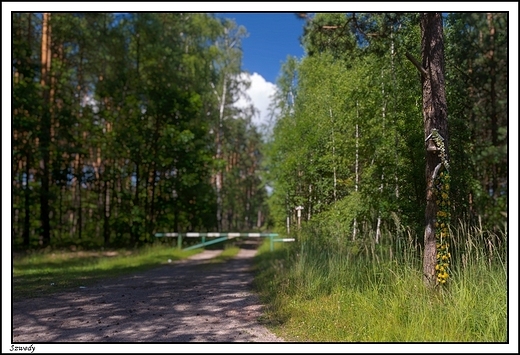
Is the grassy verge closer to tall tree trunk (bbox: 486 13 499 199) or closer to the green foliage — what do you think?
the green foliage

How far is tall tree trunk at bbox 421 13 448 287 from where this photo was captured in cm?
493

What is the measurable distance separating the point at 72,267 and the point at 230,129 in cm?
1032

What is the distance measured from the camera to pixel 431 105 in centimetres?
502

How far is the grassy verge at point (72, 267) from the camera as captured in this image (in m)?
7.75

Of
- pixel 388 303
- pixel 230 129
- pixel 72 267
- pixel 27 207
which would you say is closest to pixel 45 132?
pixel 27 207

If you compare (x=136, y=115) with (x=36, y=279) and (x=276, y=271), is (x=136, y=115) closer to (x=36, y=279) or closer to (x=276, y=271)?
(x=36, y=279)

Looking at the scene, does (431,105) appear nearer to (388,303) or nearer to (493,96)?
(493,96)

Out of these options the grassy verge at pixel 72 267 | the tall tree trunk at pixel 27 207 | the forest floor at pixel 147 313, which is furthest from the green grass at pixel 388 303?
the tall tree trunk at pixel 27 207

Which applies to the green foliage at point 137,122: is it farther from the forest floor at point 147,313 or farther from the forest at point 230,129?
the forest floor at point 147,313

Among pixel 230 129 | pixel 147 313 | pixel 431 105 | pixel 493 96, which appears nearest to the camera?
pixel 431 105

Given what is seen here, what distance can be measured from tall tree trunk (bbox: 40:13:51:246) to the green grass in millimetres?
12569

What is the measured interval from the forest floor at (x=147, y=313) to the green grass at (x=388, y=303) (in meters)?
0.47

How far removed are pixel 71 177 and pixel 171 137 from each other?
4.47m

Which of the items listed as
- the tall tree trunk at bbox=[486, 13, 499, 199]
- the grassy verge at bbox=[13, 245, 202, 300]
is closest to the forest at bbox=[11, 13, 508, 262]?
the tall tree trunk at bbox=[486, 13, 499, 199]
